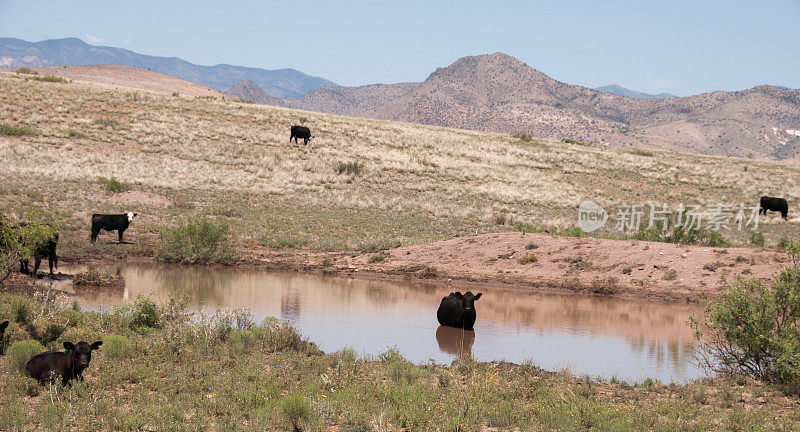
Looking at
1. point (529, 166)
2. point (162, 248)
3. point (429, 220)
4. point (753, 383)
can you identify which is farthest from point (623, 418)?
point (529, 166)

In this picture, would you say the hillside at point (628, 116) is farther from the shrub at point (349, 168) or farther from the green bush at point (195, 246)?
the green bush at point (195, 246)

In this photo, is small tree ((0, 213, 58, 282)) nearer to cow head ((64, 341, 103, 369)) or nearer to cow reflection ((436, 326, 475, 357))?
cow head ((64, 341, 103, 369))

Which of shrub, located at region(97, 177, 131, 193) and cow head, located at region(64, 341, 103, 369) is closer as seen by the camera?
cow head, located at region(64, 341, 103, 369)

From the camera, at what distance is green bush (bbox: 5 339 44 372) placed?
8570mm

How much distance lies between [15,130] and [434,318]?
38297mm

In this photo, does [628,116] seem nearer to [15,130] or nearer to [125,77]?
[125,77]

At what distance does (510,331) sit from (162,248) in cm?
1395

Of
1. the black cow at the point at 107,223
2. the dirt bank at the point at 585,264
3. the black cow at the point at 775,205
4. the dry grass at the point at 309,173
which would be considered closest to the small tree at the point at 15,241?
the dry grass at the point at 309,173

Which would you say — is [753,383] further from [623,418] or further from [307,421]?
[307,421]

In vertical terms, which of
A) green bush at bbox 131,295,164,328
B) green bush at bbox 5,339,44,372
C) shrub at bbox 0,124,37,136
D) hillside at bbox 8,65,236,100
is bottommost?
green bush at bbox 131,295,164,328

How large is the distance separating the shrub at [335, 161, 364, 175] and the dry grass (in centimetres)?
65

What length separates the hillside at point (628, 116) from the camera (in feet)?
494

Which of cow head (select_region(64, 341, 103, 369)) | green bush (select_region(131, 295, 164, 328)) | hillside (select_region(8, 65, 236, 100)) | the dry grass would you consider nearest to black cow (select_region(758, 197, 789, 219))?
the dry grass

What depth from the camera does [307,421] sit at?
7.28 metres
